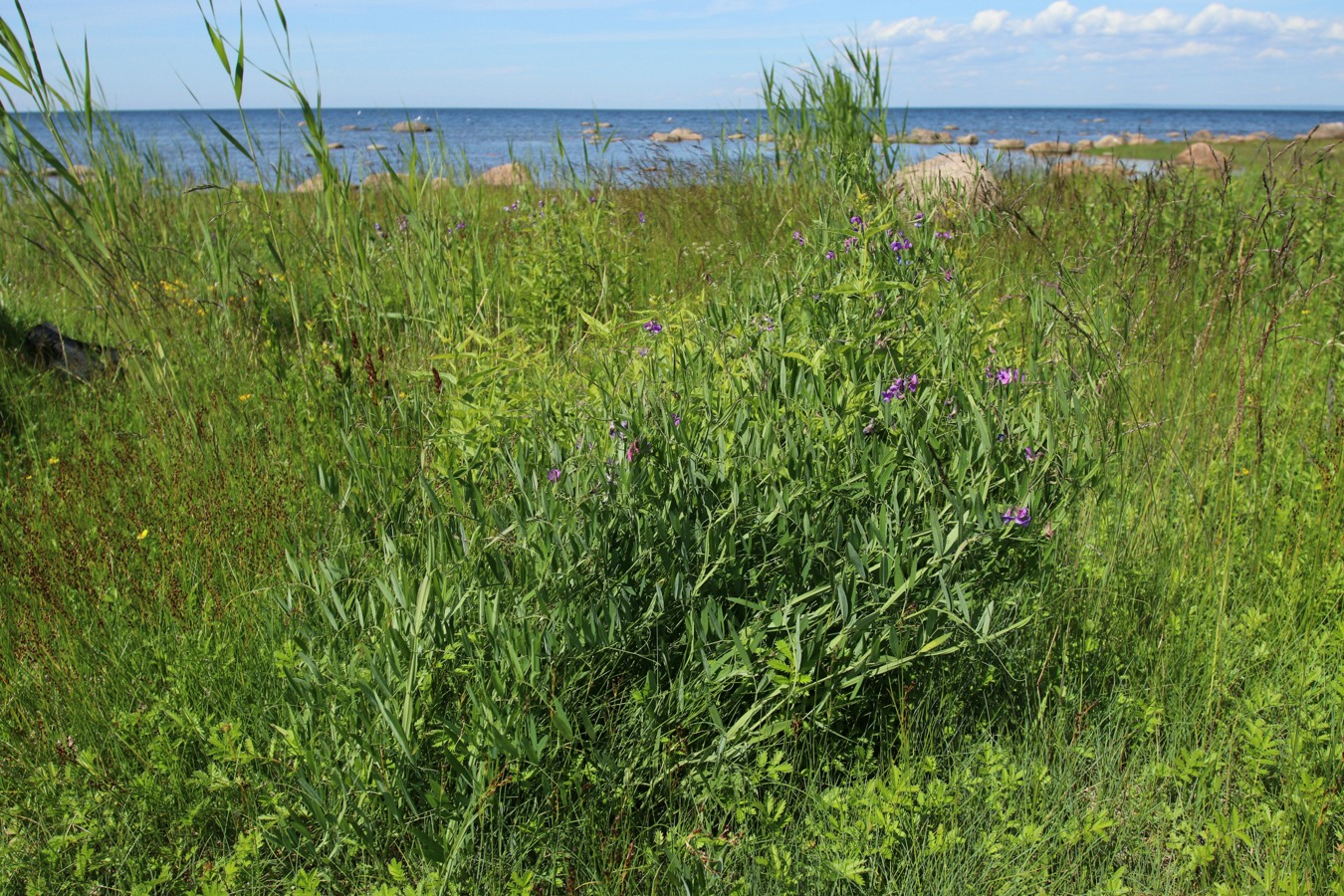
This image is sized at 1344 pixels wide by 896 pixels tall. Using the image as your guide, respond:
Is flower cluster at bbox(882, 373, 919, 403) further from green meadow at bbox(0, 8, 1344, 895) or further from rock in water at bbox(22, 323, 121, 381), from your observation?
rock in water at bbox(22, 323, 121, 381)

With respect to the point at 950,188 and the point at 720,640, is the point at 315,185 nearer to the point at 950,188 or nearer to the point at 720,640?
the point at 720,640

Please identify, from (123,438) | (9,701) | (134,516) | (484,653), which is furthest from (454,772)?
(123,438)

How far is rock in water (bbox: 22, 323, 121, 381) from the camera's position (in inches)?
147

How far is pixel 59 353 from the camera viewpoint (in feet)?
12.5

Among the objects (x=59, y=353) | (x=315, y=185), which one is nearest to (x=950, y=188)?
(x=315, y=185)

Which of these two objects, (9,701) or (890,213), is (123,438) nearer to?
(9,701)

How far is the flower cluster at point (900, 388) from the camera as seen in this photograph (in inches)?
74.6

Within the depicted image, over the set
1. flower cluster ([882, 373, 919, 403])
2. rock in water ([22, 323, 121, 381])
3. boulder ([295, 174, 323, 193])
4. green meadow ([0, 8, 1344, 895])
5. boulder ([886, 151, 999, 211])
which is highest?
boulder ([295, 174, 323, 193])

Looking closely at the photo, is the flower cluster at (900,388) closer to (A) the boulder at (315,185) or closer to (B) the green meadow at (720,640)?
(B) the green meadow at (720,640)

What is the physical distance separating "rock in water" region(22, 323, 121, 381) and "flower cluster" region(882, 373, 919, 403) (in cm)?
335

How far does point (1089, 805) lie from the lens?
168cm

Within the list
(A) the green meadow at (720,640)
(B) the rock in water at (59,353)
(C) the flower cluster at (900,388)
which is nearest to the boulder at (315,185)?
(A) the green meadow at (720,640)

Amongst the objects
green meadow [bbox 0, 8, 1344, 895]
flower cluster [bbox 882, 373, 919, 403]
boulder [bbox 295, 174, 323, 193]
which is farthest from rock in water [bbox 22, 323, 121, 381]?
flower cluster [bbox 882, 373, 919, 403]

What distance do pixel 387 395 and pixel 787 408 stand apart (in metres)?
1.48
